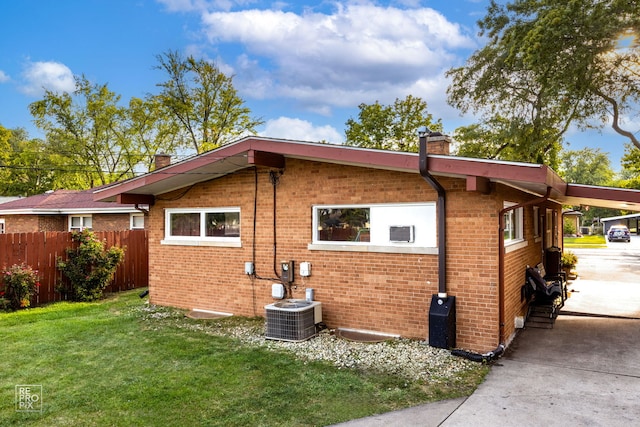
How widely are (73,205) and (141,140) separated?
1471 cm

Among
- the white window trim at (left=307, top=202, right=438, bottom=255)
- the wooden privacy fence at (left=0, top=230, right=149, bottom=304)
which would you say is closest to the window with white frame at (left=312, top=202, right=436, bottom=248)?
the white window trim at (left=307, top=202, right=438, bottom=255)

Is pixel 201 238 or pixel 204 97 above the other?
pixel 204 97

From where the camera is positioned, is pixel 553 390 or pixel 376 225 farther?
pixel 376 225

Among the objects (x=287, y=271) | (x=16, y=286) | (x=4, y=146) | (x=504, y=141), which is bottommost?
(x=16, y=286)

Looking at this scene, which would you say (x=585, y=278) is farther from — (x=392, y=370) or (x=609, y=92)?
(x=392, y=370)

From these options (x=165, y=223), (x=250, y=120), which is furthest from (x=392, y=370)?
(x=250, y=120)

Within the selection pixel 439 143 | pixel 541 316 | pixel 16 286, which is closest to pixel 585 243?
pixel 541 316

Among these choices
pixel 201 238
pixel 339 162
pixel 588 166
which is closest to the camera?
pixel 339 162

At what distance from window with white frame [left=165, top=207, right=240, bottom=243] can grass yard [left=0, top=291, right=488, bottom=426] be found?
2329 millimetres

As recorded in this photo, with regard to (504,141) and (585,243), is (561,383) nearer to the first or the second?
(504,141)

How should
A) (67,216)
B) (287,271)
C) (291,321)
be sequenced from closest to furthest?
(291,321) < (287,271) < (67,216)

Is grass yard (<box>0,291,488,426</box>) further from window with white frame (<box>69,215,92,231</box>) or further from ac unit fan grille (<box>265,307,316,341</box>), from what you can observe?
window with white frame (<box>69,215,92,231</box>)

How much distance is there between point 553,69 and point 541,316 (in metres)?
12.6

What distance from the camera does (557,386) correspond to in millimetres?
5055
